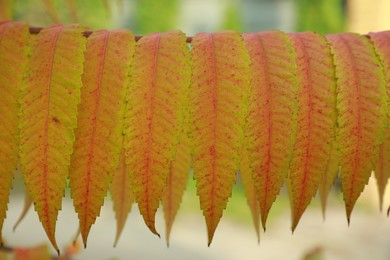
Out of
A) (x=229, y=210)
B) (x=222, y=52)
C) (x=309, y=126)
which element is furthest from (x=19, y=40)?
(x=229, y=210)

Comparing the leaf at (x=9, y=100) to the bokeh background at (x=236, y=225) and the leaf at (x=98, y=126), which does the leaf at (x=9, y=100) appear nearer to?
the leaf at (x=98, y=126)

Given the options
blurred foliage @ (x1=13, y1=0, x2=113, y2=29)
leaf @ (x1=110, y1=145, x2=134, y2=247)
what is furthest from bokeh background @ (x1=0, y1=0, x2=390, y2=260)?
leaf @ (x1=110, y1=145, x2=134, y2=247)

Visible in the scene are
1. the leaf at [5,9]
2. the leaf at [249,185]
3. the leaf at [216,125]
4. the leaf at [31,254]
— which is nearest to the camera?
the leaf at [216,125]

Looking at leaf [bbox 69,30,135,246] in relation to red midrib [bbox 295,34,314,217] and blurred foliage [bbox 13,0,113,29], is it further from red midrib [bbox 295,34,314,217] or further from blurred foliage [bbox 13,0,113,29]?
blurred foliage [bbox 13,0,113,29]

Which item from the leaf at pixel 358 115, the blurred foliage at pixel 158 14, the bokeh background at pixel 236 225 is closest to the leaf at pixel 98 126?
the leaf at pixel 358 115

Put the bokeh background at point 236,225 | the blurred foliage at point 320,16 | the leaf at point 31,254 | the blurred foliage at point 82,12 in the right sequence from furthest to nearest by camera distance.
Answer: the blurred foliage at point 320,16
the blurred foliage at point 82,12
the bokeh background at point 236,225
the leaf at point 31,254

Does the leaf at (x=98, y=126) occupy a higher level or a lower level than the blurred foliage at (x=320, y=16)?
lower
